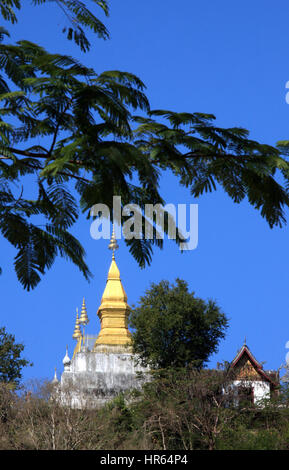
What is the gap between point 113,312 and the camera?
35.7 metres

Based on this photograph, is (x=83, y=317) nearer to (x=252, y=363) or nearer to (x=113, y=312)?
(x=113, y=312)

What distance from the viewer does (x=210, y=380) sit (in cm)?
2494

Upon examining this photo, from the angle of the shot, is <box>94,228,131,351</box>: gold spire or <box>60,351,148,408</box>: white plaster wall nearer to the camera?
<box>60,351,148,408</box>: white plaster wall

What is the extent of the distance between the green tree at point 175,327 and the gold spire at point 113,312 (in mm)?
3927

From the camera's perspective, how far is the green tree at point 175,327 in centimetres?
2805

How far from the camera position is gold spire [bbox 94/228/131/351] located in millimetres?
34178

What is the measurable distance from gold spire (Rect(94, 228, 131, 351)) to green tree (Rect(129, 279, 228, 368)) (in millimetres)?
3927

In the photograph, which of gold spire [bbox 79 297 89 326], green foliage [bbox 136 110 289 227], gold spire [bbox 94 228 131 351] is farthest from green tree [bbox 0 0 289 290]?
gold spire [bbox 79 297 89 326]

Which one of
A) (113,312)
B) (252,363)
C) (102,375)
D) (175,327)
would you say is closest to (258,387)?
(252,363)

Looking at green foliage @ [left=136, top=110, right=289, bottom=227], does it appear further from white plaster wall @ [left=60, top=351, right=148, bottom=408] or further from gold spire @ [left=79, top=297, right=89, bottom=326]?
gold spire @ [left=79, top=297, right=89, bottom=326]

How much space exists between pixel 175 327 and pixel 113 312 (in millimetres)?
7843

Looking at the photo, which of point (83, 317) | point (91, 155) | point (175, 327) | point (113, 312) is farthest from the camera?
point (83, 317)

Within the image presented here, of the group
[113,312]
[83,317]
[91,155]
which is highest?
[83,317]
